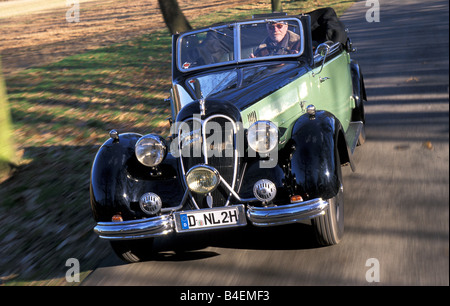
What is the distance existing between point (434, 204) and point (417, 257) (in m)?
0.99

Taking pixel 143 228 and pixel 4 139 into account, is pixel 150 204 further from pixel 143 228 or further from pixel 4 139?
pixel 4 139

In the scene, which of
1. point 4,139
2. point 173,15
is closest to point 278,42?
point 4,139

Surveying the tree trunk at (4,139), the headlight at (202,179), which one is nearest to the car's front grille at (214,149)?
the headlight at (202,179)

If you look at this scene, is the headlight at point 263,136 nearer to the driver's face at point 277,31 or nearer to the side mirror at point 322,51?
the side mirror at point 322,51

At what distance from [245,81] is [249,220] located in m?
1.57

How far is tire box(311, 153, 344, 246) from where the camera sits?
4156 mm

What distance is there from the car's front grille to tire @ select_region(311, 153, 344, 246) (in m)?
0.71

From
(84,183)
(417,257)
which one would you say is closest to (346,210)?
(417,257)

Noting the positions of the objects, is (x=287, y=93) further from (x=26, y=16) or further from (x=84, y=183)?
(x=26, y=16)

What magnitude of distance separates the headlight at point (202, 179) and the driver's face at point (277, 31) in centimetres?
231

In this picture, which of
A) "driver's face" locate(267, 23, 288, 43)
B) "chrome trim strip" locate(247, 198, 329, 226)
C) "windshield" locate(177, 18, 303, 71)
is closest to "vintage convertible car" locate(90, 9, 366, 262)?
"chrome trim strip" locate(247, 198, 329, 226)

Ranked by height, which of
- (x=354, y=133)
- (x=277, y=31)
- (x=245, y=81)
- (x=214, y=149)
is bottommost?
(x=354, y=133)

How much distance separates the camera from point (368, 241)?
4293 millimetres
